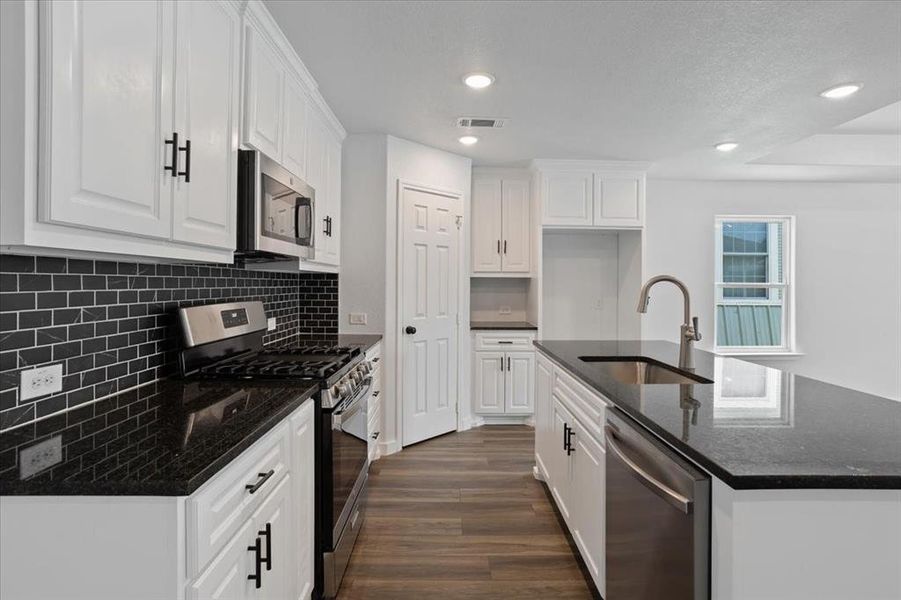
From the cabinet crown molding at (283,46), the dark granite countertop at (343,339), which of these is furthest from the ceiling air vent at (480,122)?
the dark granite countertop at (343,339)

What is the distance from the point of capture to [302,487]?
174 cm

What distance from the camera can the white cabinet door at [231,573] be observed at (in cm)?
102

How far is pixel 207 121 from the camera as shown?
1.58 m

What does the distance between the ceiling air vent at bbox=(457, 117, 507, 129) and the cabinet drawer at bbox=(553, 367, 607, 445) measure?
1818 mm

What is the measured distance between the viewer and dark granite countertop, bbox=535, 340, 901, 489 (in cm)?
98

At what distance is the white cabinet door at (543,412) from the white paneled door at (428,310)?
1.09 metres

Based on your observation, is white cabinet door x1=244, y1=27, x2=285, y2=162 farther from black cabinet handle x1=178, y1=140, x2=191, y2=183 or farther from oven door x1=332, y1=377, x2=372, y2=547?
oven door x1=332, y1=377, x2=372, y2=547

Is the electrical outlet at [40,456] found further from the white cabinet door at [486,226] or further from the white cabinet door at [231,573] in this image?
the white cabinet door at [486,226]

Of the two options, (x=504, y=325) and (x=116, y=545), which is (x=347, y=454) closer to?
(x=116, y=545)

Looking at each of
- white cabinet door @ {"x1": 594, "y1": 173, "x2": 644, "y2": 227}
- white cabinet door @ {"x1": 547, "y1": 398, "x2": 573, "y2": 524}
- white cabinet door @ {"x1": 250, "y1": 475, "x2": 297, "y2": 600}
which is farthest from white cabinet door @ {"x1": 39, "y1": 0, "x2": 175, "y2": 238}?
white cabinet door @ {"x1": 594, "y1": 173, "x2": 644, "y2": 227}

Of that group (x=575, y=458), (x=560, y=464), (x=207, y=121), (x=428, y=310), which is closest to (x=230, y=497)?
(x=207, y=121)

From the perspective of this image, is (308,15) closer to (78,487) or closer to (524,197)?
(78,487)

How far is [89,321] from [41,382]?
0.83ft

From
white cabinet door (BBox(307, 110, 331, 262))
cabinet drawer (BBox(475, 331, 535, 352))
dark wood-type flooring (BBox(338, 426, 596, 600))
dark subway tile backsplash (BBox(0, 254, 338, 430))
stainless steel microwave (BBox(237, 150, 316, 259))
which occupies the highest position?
white cabinet door (BBox(307, 110, 331, 262))
